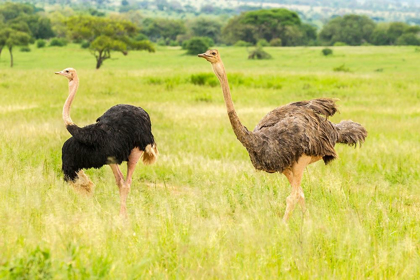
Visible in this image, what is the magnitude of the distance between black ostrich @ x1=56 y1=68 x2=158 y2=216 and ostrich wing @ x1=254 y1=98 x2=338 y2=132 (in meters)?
1.23

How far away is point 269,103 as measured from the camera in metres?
17.9

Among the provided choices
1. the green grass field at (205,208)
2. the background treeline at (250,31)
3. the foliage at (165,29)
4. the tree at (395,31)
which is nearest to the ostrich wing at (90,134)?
the green grass field at (205,208)

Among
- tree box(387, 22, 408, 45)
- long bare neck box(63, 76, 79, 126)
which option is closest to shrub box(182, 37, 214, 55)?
tree box(387, 22, 408, 45)

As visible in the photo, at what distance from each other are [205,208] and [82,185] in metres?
1.30

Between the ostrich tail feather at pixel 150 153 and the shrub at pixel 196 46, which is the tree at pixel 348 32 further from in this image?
the ostrich tail feather at pixel 150 153

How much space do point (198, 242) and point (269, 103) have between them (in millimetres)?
13795

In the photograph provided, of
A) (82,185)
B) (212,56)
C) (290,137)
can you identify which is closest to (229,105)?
(212,56)

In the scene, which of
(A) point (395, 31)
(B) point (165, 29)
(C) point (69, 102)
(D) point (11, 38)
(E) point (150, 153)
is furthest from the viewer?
(B) point (165, 29)

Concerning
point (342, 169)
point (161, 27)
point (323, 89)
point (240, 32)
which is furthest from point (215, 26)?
point (342, 169)

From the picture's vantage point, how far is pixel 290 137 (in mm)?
5812

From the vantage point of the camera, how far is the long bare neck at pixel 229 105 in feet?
17.4

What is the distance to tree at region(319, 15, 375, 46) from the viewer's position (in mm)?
82188

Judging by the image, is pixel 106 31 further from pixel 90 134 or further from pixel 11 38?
pixel 90 134

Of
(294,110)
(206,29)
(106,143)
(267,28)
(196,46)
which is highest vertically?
(294,110)
